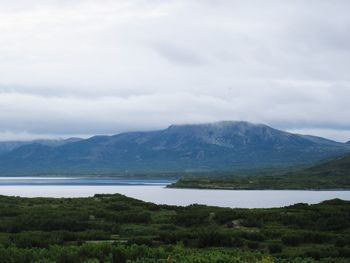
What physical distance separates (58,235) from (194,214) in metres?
14.4

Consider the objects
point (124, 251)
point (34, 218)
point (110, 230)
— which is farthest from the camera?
point (34, 218)

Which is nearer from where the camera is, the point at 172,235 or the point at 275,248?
the point at 275,248

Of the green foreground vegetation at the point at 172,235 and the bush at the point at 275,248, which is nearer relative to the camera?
the green foreground vegetation at the point at 172,235

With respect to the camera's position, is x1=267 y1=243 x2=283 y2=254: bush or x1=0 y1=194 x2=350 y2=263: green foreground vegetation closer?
x1=0 y1=194 x2=350 y2=263: green foreground vegetation

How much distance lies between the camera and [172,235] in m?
33.3

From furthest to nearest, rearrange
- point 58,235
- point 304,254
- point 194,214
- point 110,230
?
1. point 194,214
2. point 110,230
3. point 58,235
4. point 304,254

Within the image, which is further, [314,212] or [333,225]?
[314,212]

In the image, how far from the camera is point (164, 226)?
1587 inches

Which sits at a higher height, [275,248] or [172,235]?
[172,235]

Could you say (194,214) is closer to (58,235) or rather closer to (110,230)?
(110,230)

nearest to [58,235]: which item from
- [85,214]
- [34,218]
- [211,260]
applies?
[34,218]

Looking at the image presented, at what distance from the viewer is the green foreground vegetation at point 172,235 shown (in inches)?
953

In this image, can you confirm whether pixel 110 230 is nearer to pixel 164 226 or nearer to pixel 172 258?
pixel 164 226

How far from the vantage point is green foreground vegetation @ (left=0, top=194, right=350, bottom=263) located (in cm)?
2420
